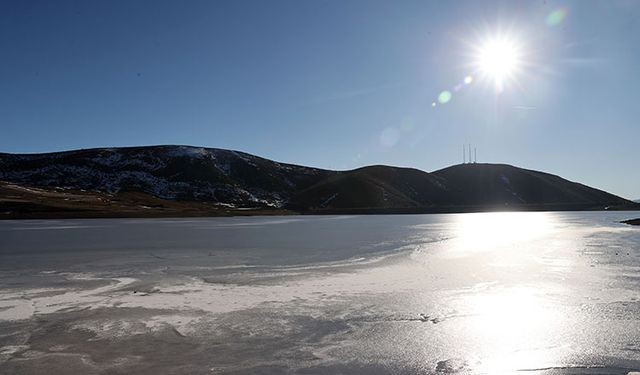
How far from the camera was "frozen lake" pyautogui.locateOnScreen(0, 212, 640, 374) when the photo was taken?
7.88 meters

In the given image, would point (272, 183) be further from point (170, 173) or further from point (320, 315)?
point (320, 315)

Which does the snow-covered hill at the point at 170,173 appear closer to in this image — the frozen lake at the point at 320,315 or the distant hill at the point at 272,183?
the distant hill at the point at 272,183

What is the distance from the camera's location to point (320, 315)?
1110cm

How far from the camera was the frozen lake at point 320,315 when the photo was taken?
7.88 m

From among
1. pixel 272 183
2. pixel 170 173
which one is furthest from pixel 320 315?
pixel 272 183

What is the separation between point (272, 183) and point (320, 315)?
145497 millimetres

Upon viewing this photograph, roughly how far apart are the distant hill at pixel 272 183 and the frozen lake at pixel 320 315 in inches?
3367

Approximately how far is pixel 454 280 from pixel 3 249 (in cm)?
2299

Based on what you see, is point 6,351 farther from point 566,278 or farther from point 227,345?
point 566,278

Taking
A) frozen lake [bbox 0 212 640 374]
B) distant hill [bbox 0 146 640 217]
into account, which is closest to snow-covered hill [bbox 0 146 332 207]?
distant hill [bbox 0 146 640 217]

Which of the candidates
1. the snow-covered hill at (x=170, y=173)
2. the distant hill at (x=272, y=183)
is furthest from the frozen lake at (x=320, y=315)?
the snow-covered hill at (x=170, y=173)

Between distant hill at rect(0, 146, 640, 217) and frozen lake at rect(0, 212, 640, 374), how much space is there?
85532mm

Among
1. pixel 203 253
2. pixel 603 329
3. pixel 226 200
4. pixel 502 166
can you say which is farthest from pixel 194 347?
pixel 502 166

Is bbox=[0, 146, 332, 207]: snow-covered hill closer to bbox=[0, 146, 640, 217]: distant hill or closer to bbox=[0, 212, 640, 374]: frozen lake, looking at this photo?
bbox=[0, 146, 640, 217]: distant hill
